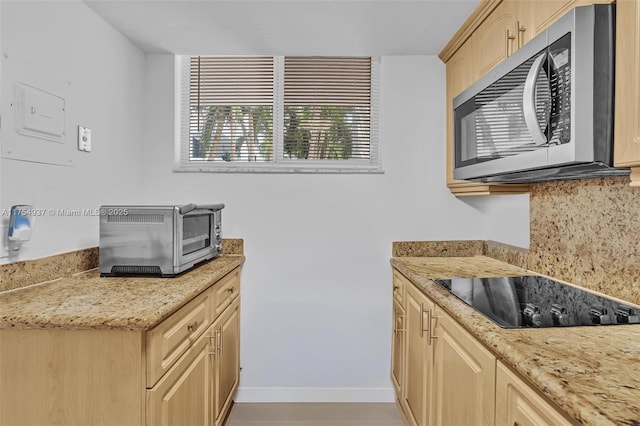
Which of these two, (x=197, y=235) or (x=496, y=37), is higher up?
(x=496, y=37)

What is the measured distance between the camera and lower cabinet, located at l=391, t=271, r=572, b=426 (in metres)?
0.95

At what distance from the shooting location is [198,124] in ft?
8.64

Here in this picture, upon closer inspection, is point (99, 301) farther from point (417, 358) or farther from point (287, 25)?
point (287, 25)

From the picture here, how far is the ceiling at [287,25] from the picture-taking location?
189 centimetres

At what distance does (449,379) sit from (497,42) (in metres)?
1.44

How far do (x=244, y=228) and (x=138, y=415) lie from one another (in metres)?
1.47

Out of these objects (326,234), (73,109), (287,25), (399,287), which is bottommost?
(399,287)

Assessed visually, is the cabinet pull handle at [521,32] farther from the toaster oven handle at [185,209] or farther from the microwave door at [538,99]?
the toaster oven handle at [185,209]

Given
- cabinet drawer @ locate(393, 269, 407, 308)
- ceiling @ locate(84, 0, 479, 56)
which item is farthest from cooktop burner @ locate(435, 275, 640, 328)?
ceiling @ locate(84, 0, 479, 56)

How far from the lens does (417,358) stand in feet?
6.17

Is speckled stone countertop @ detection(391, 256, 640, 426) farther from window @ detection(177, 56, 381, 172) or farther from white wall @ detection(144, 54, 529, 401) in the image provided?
window @ detection(177, 56, 381, 172)

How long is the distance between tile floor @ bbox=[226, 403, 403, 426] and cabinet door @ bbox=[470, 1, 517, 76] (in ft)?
6.59

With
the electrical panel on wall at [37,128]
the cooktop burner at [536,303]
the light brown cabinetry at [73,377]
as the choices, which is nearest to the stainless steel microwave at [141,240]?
the electrical panel on wall at [37,128]

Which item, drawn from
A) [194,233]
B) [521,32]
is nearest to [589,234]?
[521,32]
